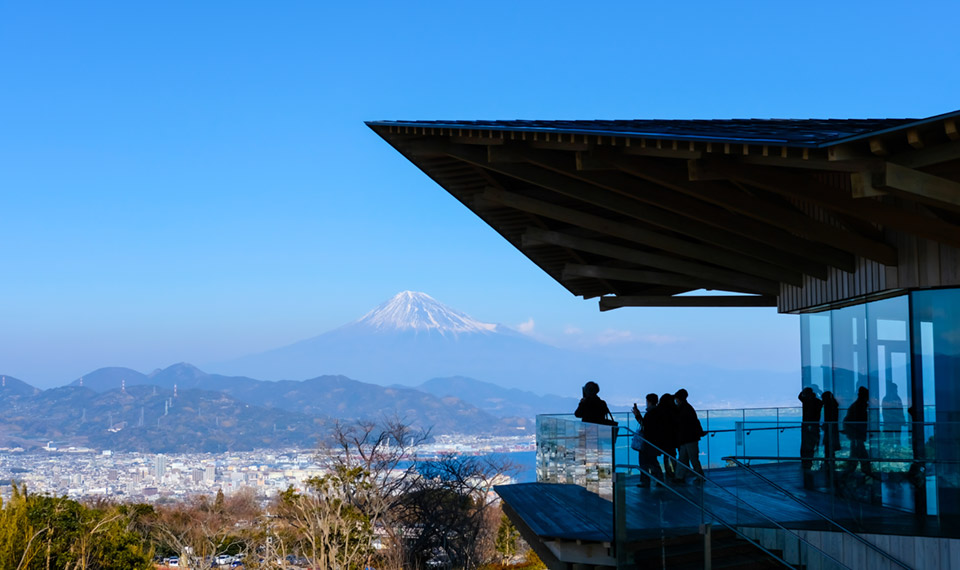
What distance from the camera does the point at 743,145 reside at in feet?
28.2

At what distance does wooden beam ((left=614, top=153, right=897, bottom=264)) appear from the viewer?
34.3 feet

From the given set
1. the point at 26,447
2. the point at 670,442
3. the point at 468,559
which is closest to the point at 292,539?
the point at 468,559

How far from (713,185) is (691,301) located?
10060mm

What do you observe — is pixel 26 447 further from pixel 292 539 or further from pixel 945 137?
Result: pixel 945 137

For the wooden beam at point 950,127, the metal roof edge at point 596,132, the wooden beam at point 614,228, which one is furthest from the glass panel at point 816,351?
the wooden beam at point 950,127

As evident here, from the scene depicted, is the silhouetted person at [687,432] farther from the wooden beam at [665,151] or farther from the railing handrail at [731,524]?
the wooden beam at [665,151]

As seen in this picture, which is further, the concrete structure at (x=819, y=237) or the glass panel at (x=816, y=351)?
the glass panel at (x=816, y=351)

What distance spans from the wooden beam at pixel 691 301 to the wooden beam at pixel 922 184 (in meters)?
12.1

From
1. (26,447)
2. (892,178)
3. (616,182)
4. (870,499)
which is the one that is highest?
(616,182)

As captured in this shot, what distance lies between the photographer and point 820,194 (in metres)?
9.59

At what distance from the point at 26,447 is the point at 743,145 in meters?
171

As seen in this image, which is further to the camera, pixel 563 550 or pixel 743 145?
pixel 563 550

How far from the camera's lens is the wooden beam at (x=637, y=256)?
15812 millimetres

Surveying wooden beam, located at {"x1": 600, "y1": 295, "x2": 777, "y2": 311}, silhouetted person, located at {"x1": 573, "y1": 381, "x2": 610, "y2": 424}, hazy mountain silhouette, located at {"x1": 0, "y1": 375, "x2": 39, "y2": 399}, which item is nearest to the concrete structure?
silhouetted person, located at {"x1": 573, "y1": 381, "x2": 610, "y2": 424}
